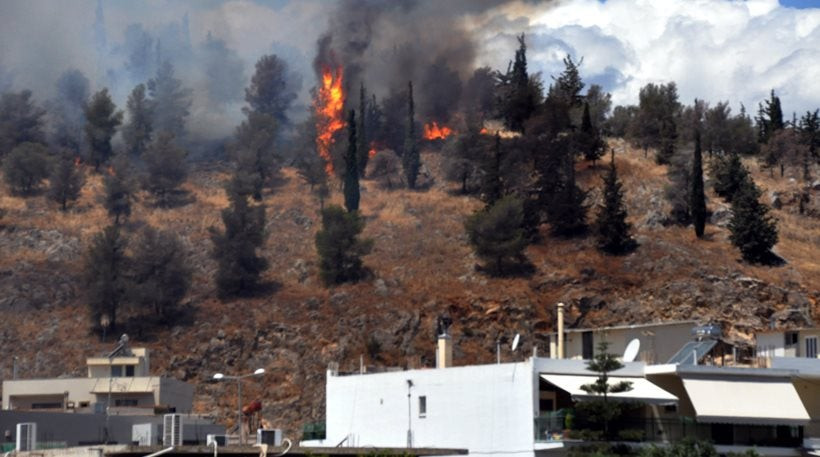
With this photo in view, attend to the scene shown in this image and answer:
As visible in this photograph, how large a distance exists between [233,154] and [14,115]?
21.8m

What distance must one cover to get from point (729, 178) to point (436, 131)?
34579 millimetres

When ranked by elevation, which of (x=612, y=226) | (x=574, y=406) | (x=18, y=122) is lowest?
(x=574, y=406)

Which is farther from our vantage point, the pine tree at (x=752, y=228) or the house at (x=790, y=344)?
the pine tree at (x=752, y=228)

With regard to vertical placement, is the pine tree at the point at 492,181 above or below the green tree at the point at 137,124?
below

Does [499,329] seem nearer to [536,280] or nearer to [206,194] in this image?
[536,280]

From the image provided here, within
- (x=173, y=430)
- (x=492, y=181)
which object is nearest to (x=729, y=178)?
(x=492, y=181)

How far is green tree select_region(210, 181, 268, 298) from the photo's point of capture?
378 ft

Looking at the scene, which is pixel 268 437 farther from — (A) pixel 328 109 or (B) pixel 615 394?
(A) pixel 328 109

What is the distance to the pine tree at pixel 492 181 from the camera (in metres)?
120

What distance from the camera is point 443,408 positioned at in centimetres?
5762

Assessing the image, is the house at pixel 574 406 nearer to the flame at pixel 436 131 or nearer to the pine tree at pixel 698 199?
the pine tree at pixel 698 199

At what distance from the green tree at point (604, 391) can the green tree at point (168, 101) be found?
98.2 metres

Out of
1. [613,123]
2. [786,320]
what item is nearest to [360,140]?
[613,123]

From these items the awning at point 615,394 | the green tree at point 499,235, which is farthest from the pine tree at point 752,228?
the awning at point 615,394
